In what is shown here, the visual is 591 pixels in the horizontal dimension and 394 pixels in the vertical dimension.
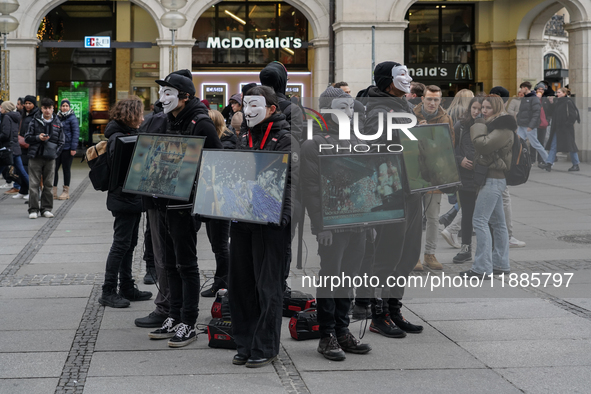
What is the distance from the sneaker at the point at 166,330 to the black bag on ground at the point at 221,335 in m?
0.32

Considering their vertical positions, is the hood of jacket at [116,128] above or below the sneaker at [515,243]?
above

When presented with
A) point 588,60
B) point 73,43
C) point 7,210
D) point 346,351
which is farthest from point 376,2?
point 346,351

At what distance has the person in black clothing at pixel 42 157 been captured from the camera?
11422mm

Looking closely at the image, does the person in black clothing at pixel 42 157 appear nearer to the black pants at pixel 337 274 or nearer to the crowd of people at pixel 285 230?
the crowd of people at pixel 285 230

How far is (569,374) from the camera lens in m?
4.63

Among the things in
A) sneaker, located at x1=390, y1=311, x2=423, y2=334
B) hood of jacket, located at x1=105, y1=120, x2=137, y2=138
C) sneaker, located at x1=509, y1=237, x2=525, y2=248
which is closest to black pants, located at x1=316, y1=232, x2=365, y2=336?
sneaker, located at x1=390, y1=311, x2=423, y2=334

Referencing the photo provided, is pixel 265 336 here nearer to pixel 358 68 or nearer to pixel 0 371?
pixel 0 371

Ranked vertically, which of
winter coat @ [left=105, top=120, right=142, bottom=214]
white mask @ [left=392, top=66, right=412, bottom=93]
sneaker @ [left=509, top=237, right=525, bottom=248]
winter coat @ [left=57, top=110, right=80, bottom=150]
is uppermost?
winter coat @ [left=57, top=110, right=80, bottom=150]

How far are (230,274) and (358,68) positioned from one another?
1512cm

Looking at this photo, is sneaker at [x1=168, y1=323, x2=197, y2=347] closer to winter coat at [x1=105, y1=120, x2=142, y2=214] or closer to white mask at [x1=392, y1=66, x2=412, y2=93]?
winter coat at [x1=105, y1=120, x2=142, y2=214]

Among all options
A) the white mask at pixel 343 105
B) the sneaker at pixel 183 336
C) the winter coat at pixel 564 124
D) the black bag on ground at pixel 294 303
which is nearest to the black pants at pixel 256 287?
the sneaker at pixel 183 336

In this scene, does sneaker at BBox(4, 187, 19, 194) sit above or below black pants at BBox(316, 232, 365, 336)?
above

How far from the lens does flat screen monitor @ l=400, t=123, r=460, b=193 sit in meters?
5.43

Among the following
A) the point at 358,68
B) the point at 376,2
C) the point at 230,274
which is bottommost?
the point at 230,274
